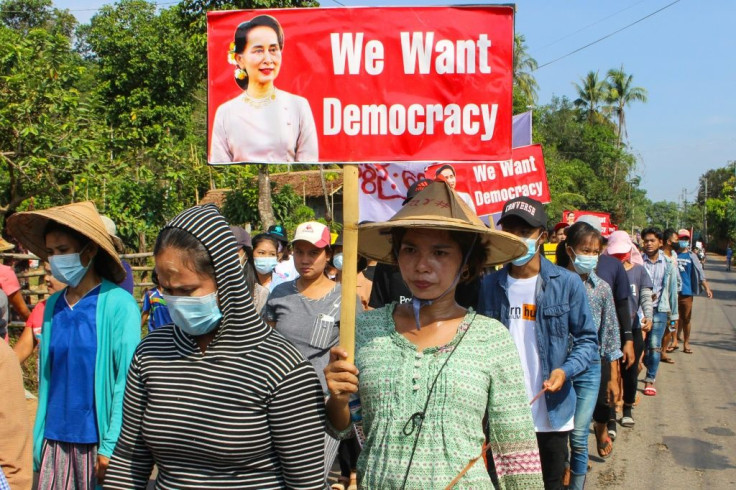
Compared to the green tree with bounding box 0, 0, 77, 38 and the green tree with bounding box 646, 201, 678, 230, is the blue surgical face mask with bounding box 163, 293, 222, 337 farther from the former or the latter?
the green tree with bounding box 646, 201, 678, 230

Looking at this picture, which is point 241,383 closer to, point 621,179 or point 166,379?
point 166,379

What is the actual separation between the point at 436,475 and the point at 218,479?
671mm

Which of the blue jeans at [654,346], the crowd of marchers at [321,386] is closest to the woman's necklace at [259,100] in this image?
the crowd of marchers at [321,386]

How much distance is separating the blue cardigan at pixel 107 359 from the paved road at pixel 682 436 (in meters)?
4.17

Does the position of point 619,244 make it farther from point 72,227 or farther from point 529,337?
point 72,227

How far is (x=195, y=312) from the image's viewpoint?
236 centimetres

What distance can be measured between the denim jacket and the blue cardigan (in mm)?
1945

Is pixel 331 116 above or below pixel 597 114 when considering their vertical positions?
below

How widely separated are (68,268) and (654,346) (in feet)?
25.8

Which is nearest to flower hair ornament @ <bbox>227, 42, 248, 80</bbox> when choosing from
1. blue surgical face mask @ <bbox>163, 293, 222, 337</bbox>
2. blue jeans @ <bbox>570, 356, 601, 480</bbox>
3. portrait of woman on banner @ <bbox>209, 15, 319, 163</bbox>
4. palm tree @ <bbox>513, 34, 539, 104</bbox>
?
portrait of woman on banner @ <bbox>209, 15, 319, 163</bbox>

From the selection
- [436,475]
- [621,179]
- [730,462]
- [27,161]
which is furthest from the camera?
[621,179]

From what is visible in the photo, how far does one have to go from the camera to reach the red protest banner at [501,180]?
8.20 metres

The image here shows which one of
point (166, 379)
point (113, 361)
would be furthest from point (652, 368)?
point (166, 379)

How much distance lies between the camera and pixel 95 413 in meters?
3.43
